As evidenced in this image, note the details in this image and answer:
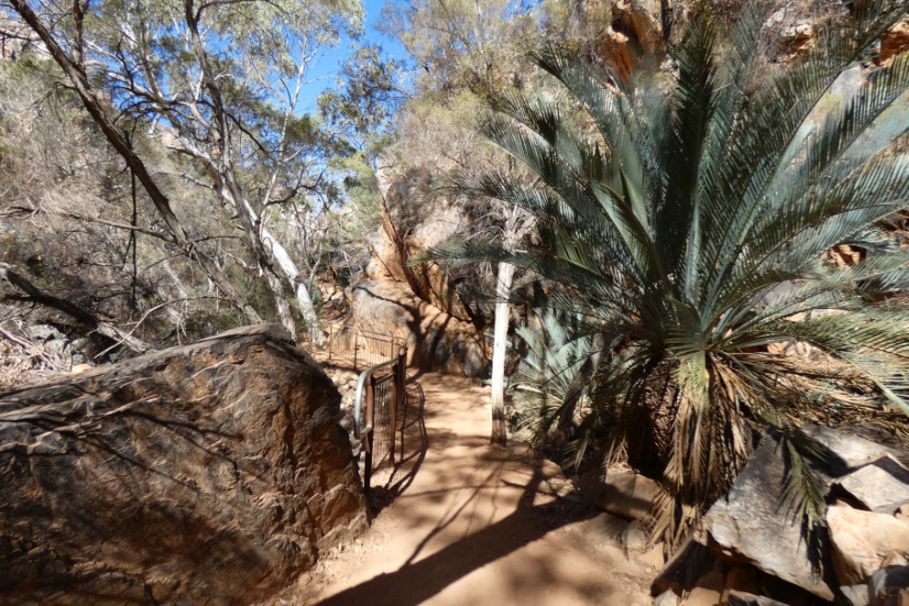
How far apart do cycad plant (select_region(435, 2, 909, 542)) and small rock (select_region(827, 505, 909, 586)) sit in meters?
0.30

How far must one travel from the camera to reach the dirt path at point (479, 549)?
125 inches

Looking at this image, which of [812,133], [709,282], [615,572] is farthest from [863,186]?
[615,572]

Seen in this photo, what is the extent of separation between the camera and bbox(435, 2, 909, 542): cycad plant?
9.00 feet

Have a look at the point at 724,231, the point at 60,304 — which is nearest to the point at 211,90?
the point at 60,304

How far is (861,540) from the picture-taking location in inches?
81.4

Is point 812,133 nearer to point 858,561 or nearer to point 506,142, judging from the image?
point 506,142

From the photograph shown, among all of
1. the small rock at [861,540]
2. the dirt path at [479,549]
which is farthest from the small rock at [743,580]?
the dirt path at [479,549]

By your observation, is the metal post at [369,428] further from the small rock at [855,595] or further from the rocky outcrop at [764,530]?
the small rock at [855,595]

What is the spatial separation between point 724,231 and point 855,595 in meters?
2.22

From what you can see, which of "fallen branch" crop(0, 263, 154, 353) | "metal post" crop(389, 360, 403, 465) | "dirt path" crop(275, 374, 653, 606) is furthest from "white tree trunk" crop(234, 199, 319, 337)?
"dirt path" crop(275, 374, 653, 606)

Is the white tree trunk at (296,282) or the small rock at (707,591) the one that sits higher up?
the white tree trunk at (296,282)

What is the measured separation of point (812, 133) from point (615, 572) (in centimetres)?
A: 357

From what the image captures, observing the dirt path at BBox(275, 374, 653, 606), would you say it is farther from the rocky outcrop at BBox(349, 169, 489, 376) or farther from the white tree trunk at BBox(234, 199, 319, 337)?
the rocky outcrop at BBox(349, 169, 489, 376)

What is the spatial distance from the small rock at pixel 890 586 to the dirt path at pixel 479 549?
1.56 m
